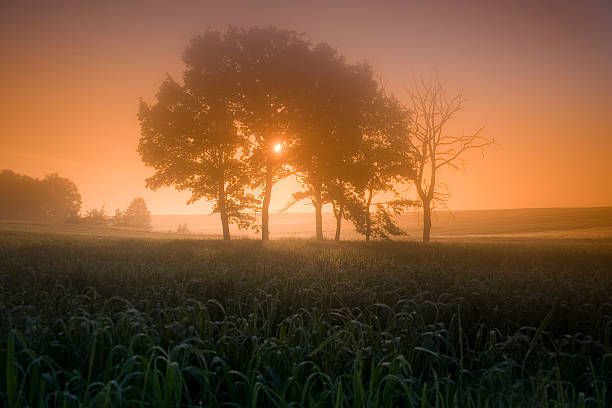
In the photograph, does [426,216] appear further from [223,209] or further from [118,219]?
[118,219]

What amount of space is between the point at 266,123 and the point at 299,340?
845 inches

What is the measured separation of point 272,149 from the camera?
25.8m

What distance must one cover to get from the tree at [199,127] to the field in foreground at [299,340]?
1467cm

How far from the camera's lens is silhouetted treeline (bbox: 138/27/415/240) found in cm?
2430

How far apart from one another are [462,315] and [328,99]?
20738 millimetres

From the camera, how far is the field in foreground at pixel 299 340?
2906mm

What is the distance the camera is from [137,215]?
3319 inches

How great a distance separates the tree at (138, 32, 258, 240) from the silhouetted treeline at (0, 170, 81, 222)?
Answer: 51.3 meters

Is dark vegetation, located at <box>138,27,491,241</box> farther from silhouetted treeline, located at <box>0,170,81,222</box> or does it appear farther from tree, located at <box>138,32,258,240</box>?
silhouetted treeline, located at <box>0,170,81,222</box>

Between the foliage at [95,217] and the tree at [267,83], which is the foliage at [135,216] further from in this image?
the tree at [267,83]

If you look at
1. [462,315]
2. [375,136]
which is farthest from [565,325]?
[375,136]

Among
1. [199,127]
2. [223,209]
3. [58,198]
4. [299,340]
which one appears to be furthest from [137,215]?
[299,340]

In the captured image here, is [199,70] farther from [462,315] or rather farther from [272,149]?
[462,315]

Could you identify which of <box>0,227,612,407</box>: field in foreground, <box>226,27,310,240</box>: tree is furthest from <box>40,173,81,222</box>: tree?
<box>0,227,612,407</box>: field in foreground
